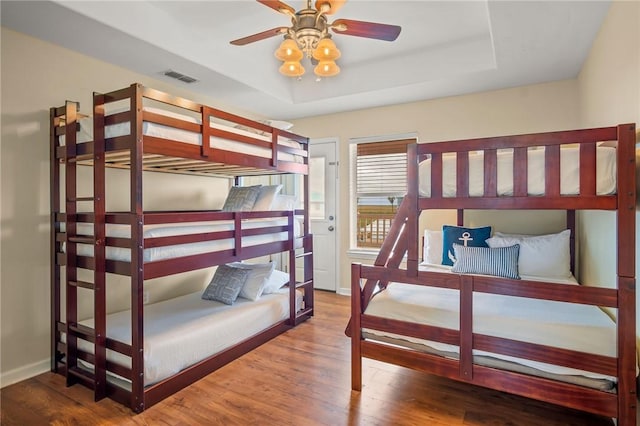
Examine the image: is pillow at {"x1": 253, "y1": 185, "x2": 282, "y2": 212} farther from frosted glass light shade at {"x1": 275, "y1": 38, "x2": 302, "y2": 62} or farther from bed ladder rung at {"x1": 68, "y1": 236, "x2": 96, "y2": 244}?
bed ladder rung at {"x1": 68, "y1": 236, "x2": 96, "y2": 244}

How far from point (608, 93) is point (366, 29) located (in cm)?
173

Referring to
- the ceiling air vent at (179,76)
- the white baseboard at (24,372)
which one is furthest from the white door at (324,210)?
the white baseboard at (24,372)

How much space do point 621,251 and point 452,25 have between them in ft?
7.56

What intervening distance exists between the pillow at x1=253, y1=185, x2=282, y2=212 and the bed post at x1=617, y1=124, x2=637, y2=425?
105 inches

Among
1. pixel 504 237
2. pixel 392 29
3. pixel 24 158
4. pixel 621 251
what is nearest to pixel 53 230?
pixel 24 158

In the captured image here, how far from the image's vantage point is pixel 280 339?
313cm

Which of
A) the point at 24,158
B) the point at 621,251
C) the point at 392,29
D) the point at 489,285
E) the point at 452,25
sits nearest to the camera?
the point at 621,251

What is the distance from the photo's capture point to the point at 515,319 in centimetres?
183

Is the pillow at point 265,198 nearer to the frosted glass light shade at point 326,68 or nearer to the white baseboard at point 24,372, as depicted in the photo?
the frosted glass light shade at point 326,68

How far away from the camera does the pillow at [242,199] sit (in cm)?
350

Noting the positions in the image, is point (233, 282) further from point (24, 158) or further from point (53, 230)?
point (24, 158)

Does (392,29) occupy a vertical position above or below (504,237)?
above

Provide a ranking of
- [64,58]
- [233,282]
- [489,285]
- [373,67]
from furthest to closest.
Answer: [373,67] < [233,282] < [64,58] < [489,285]

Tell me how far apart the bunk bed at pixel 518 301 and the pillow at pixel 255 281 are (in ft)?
4.47
